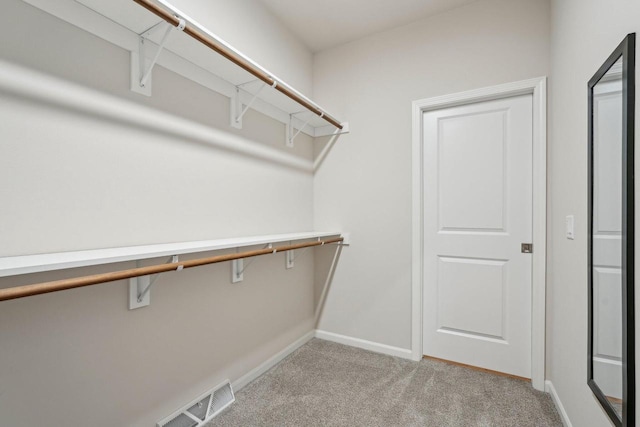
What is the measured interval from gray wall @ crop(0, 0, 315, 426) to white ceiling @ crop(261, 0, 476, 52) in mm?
398

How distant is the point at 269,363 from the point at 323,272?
2.86ft

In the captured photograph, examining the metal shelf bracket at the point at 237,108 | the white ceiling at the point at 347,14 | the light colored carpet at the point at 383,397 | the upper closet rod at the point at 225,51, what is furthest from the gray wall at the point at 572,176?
the metal shelf bracket at the point at 237,108

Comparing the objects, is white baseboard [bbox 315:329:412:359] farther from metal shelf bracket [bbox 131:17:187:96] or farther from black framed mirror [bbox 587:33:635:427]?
metal shelf bracket [bbox 131:17:187:96]

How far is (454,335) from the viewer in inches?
89.4

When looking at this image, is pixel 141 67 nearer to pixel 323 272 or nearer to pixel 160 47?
pixel 160 47

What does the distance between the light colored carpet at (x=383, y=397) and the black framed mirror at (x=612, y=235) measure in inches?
27.5

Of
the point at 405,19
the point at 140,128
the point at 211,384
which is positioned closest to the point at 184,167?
the point at 140,128

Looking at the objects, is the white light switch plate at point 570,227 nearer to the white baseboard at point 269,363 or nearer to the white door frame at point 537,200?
the white door frame at point 537,200

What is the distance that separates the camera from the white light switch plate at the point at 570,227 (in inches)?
58.8

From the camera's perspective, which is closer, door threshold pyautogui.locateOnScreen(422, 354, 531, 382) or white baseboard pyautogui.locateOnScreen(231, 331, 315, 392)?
white baseboard pyautogui.locateOnScreen(231, 331, 315, 392)

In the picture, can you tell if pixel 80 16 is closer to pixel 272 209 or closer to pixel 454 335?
pixel 272 209

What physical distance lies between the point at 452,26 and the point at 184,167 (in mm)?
2098

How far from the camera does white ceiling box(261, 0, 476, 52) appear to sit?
2.16 metres

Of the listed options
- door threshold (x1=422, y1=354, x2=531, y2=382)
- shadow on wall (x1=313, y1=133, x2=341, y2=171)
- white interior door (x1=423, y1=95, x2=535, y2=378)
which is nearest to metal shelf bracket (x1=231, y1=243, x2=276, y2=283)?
shadow on wall (x1=313, y1=133, x2=341, y2=171)
